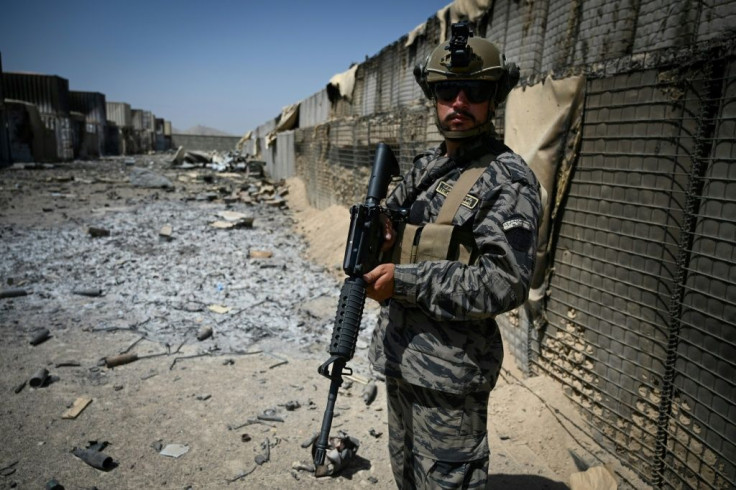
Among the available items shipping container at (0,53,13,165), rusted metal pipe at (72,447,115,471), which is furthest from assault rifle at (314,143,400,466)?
shipping container at (0,53,13,165)

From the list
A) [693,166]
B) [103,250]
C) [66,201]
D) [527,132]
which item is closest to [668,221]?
[693,166]

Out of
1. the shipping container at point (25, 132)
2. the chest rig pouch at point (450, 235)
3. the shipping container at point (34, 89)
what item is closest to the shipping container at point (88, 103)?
the shipping container at point (34, 89)

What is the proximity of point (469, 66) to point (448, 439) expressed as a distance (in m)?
1.17

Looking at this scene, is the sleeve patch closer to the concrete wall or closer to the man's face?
the man's face

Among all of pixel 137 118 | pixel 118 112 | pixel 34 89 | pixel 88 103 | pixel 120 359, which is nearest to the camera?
pixel 120 359

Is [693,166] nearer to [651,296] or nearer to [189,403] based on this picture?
[651,296]

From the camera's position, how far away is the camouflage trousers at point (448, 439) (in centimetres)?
143

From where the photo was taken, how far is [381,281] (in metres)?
1.36

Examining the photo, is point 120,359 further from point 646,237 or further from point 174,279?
point 646,237

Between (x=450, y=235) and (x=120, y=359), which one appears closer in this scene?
(x=450, y=235)

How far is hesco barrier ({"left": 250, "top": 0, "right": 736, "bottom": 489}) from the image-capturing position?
5.45 feet

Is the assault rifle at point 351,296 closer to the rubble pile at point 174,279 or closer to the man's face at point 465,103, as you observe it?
the man's face at point 465,103

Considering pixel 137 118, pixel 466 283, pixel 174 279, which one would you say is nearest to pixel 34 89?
pixel 137 118

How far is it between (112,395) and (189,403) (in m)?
0.50
